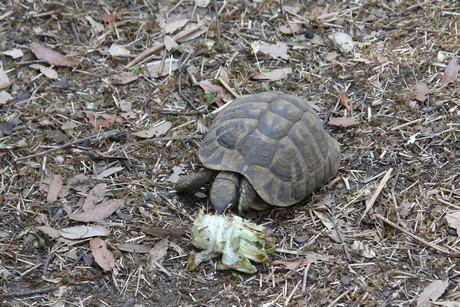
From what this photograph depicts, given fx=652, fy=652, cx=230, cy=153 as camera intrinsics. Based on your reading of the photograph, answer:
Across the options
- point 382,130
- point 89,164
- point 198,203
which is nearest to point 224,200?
point 198,203

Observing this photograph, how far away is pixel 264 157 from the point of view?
15.3ft

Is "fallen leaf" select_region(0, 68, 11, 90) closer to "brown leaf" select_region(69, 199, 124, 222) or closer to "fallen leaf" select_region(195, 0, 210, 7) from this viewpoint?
"brown leaf" select_region(69, 199, 124, 222)

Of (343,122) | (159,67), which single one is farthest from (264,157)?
(159,67)

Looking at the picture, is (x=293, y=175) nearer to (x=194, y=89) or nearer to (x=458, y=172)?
(x=458, y=172)

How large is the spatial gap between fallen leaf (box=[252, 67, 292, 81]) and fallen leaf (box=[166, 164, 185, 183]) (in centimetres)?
135

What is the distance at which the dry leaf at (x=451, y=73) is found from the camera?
18.8ft

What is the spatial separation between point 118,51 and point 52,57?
2.03ft

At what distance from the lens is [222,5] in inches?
268

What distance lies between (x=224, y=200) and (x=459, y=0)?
3.78 metres

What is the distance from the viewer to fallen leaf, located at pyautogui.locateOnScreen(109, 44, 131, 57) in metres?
6.23

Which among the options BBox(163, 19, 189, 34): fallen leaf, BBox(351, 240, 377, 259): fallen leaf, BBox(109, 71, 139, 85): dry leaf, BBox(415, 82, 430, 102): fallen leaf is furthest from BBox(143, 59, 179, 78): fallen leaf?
BBox(351, 240, 377, 259): fallen leaf

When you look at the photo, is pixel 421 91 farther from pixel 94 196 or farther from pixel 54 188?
pixel 54 188

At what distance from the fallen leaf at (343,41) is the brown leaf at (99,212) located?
2.77 m

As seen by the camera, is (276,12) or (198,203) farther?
(276,12)
